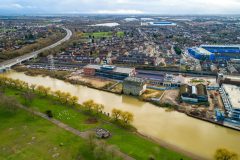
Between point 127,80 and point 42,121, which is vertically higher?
point 127,80

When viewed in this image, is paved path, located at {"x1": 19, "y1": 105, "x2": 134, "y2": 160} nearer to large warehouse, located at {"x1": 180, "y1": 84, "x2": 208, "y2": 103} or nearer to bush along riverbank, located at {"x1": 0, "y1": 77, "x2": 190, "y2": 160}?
bush along riverbank, located at {"x1": 0, "y1": 77, "x2": 190, "y2": 160}

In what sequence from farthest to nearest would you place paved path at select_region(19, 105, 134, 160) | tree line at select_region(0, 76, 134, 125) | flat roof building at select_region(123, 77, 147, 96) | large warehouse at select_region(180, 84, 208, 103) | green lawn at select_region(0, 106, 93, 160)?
flat roof building at select_region(123, 77, 147, 96), large warehouse at select_region(180, 84, 208, 103), tree line at select_region(0, 76, 134, 125), green lawn at select_region(0, 106, 93, 160), paved path at select_region(19, 105, 134, 160)

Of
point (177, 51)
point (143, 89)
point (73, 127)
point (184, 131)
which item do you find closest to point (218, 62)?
point (177, 51)

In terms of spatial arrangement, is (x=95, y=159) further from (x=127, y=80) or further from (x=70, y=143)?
(x=127, y=80)

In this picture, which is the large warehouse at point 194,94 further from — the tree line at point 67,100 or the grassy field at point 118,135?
the grassy field at point 118,135

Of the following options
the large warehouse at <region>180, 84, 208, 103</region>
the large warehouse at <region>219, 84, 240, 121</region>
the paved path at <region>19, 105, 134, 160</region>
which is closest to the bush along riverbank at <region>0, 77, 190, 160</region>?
the paved path at <region>19, 105, 134, 160</region>

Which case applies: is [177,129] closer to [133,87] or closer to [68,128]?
[133,87]

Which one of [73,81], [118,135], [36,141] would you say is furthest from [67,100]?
[73,81]
